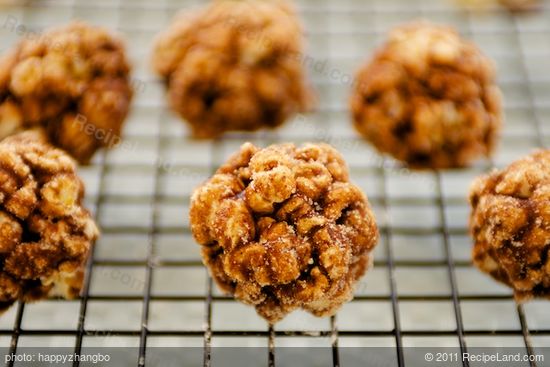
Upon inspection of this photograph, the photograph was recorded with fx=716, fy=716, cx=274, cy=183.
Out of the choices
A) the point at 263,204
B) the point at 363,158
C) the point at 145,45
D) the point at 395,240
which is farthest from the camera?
the point at 145,45

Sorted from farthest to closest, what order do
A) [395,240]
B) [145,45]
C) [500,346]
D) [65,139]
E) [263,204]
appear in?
1. [145,45]
2. [395,240]
3. [500,346]
4. [65,139]
5. [263,204]

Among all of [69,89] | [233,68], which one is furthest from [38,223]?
[233,68]

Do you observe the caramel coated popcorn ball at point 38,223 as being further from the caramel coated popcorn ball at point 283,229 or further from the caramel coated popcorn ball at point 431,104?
the caramel coated popcorn ball at point 431,104

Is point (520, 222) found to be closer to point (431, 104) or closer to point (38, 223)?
point (431, 104)

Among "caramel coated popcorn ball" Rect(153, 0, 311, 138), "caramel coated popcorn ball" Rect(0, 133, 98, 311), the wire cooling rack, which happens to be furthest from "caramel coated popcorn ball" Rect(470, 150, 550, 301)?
"caramel coated popcorn ball" Rect(0, 133, 98, 311)

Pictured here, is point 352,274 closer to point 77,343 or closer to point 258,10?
point 77,343

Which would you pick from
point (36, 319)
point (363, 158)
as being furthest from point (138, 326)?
point (363, 158)

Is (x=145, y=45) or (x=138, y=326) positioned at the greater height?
(x=145, y=45)

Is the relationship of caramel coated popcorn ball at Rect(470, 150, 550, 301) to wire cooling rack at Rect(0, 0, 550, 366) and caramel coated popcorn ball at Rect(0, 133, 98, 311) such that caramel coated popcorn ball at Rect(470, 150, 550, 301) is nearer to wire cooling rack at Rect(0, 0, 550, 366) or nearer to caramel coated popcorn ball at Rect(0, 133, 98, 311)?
wire cooling rack at Rect(0, 0, 550, 366)
